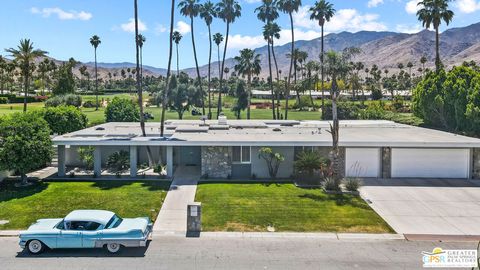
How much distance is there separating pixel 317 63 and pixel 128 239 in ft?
55.4

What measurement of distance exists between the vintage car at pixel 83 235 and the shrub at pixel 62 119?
2463 cm

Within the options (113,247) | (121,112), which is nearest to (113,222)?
(113,247)

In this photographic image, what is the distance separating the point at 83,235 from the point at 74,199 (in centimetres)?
742

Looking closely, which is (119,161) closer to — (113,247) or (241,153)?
(241,153)

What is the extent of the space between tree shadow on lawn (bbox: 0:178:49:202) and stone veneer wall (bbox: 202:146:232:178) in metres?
9.59

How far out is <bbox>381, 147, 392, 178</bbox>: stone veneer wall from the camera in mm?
27672

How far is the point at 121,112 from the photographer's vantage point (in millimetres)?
47625

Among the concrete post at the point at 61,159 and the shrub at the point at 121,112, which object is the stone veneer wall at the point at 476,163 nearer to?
the concrete post at the point at 61,159

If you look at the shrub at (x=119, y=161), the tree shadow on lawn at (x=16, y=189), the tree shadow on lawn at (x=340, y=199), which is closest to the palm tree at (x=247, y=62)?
the shrub at (x=119, y=161)

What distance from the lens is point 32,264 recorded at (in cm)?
1480

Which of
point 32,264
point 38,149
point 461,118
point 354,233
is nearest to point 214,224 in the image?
point 354,233

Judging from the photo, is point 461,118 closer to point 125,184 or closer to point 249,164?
point 249,164

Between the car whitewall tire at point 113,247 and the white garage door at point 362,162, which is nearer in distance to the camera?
the car whitewall tire at point 113,247

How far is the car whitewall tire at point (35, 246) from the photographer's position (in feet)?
50.9
